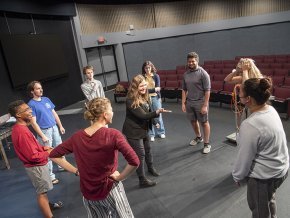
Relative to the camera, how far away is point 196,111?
13.1ft

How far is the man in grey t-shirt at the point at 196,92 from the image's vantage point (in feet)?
12.5

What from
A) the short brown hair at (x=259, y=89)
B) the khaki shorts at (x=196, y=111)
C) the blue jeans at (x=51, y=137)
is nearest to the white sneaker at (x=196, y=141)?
the khaki shorts at (x=196, y=111)

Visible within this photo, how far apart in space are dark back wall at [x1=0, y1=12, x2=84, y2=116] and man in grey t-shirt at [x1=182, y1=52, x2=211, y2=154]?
4.96m

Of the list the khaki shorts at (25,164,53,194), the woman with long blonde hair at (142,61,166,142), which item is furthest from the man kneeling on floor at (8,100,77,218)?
the woman with long blonde hair at (142,61,166,142)

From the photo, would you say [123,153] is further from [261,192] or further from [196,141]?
[196,141]

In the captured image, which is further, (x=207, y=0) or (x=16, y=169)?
(x=207, y=0)

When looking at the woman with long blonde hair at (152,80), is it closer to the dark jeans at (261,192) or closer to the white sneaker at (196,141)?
the white sneaker at (196,141)

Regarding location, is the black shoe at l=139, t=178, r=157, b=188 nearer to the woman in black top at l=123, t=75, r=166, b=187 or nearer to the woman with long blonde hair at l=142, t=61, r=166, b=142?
the woman in black top at l=123, t=75, r=166, b=187

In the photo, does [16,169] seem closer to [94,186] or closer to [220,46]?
[94,186]

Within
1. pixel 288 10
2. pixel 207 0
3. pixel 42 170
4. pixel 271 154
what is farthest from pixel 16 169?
pixel 288 10

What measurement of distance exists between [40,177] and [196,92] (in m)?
2.57

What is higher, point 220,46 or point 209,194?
point 220,46

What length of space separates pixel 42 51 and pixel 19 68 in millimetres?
1183

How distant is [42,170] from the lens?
2600mm
